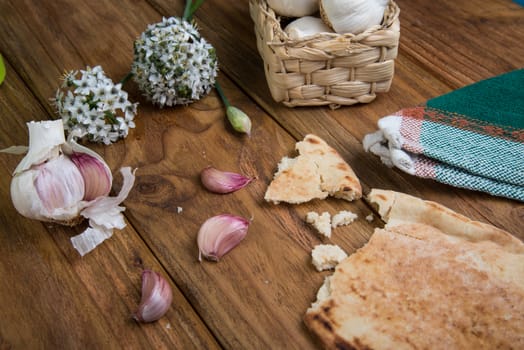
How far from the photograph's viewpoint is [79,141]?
4.03 ft

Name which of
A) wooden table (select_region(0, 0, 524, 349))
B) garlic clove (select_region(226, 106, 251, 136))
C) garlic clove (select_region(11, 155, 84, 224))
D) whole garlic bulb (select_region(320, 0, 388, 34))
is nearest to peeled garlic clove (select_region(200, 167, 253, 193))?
wooden table (select_region(0, 0, 524, 349))

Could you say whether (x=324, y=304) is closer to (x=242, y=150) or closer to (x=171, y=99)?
(x=242, y=150)

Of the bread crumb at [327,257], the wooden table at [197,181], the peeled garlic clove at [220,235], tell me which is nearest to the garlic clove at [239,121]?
the wooden table at [197,181]

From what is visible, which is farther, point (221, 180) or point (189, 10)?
point (189, 10)

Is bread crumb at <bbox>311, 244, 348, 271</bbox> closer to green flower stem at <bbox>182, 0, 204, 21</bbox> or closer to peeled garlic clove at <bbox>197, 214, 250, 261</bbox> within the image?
peeled garlic clove at <bbox>197, 214, 250, 261</bbox>

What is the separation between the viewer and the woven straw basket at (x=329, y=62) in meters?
1.16

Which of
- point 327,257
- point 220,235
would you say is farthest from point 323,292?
point 220,235

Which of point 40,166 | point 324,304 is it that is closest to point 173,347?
point 324,304

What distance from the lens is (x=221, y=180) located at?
1.12 metres

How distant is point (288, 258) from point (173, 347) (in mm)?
245

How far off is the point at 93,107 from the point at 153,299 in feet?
1.43

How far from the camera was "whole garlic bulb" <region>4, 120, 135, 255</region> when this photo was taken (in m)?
1.01

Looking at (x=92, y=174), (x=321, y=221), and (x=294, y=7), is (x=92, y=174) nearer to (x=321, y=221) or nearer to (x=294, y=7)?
(x=321, y=221)

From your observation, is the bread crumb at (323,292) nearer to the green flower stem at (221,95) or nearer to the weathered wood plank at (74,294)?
the weathered wood plank at (74,294)
